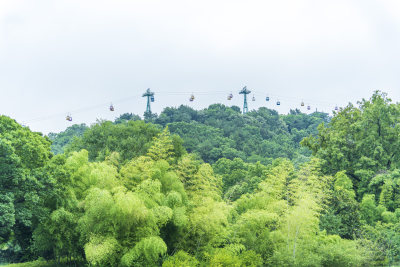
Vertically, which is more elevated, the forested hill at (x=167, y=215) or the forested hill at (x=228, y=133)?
the forested hill at (x=228, y=133)

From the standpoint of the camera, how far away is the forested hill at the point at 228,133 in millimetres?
40625

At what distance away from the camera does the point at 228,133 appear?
48312mm

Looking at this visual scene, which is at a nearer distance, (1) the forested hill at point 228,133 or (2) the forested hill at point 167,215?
(2) the forested hill at point 167,215

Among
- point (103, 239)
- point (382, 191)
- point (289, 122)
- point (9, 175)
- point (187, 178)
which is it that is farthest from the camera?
point (289, 122)

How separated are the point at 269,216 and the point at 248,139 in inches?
1331

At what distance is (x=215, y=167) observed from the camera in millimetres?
31266

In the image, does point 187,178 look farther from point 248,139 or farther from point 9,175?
point 248,139

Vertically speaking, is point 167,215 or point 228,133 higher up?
point 228,133

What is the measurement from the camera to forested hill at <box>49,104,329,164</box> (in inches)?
1599

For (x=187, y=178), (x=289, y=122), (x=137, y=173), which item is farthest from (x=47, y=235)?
(x=289, y=122)

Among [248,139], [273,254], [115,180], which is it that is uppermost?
[248,139]

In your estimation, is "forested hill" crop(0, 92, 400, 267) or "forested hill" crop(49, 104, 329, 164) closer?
"forested hill" crop(0, 92, 400, 267)

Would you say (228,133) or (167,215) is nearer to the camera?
(167,215)

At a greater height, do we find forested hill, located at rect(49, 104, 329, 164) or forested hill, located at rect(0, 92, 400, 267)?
forested hill, located at rect(49, 104, 329, 164)
